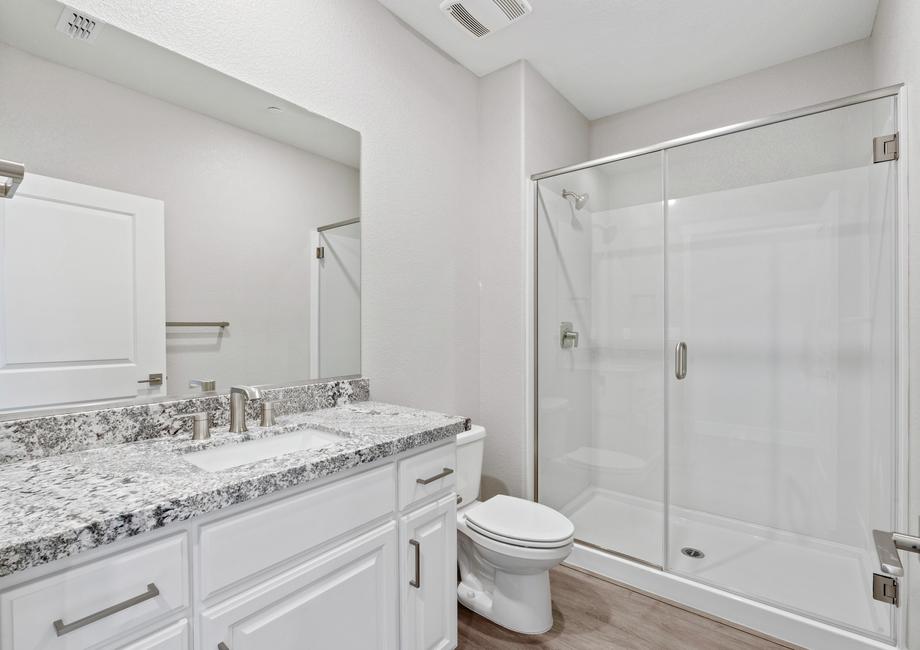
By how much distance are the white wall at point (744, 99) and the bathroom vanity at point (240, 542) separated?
2.39 metres

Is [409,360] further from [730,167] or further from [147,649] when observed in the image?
[730,167]

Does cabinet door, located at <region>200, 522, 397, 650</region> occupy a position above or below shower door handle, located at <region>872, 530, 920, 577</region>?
below

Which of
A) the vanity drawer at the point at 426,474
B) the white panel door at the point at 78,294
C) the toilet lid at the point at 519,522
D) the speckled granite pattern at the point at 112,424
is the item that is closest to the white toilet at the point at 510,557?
the toilet lid at the point at 519,522

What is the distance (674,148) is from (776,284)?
2.74 ft

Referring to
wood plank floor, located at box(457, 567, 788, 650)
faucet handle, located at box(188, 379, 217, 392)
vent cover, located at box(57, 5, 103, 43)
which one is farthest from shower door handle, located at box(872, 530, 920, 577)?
vent cover, located at box(57, 5, 103, 43)

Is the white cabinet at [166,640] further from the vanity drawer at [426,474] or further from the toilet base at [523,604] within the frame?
the toilet base at [523,604]

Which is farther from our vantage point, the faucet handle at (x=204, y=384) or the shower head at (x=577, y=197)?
the shower head at (x=577, y=197)

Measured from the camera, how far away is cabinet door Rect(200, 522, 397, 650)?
0.95 m

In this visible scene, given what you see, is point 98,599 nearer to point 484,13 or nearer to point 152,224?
point 152,224

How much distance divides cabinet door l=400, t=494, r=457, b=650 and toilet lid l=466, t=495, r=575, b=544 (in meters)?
0.29

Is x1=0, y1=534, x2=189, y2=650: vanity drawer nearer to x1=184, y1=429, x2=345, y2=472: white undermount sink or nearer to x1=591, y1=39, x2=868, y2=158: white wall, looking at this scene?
x1=184, y1=429, x2=345, y2=472: white undermount sink

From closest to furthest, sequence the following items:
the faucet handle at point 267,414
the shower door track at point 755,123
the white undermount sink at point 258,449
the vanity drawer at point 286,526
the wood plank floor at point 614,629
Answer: the vanity drawer at point 286,526 < the white undermount sink at point 258,449 < the faucet handle at point 267,414 < the shower door track at point 755,123 < the wood plank floor at point 614,629

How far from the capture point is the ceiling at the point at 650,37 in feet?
6.59

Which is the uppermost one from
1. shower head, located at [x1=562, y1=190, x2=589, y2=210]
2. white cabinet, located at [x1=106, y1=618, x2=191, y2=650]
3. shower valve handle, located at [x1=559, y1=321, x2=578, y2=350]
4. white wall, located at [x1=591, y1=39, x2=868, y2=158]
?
white wall, located at [x1=591, y1=39, x2=868, y2=158]
